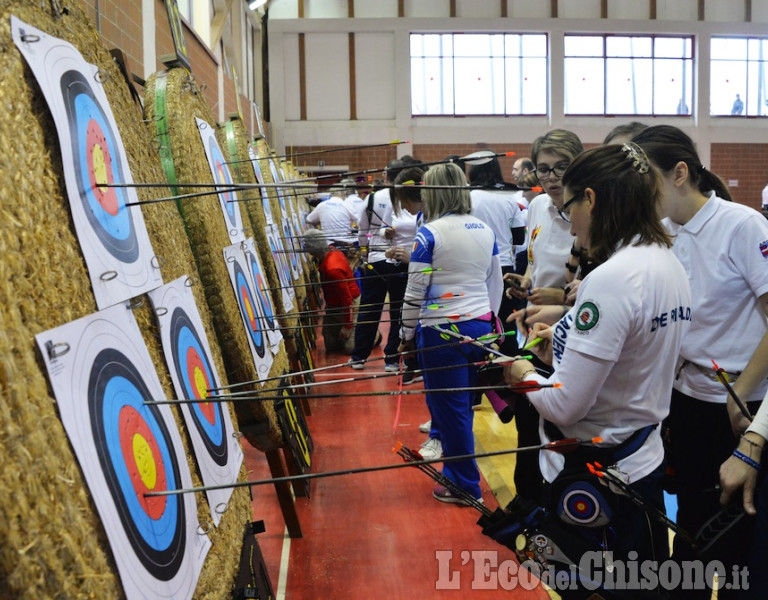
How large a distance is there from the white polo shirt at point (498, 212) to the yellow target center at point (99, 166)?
2.72 m

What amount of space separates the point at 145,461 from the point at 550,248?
5.26 ft

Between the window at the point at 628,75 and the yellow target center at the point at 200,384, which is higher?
the window at the point at 628,75

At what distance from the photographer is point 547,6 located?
11773mm

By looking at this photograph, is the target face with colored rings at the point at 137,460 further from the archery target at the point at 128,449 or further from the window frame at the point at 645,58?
the window frame at the point at 645,58

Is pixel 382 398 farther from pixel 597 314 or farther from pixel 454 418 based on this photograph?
pixel 597 314

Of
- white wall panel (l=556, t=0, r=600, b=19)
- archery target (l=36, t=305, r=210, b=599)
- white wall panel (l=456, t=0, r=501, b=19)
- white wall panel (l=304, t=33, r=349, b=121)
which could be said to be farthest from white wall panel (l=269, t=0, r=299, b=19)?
archery target (l=36, t=305, r=210, b=599)

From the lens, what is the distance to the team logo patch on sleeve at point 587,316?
1.18 m

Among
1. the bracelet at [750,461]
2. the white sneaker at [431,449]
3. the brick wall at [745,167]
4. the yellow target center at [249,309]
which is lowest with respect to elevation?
the white sneaker at [431,449]

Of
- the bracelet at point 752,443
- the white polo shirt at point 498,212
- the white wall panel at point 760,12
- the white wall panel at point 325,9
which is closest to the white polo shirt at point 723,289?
the bracelet at point 752,443

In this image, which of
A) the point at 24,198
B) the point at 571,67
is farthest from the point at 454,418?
the point at 571,67

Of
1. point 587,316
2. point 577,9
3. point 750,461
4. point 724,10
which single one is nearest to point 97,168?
point 587,316

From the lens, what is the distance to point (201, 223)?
1424 millimetres

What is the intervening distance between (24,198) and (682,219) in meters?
1.42

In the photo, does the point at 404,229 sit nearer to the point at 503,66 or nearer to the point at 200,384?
the point at 200,384
